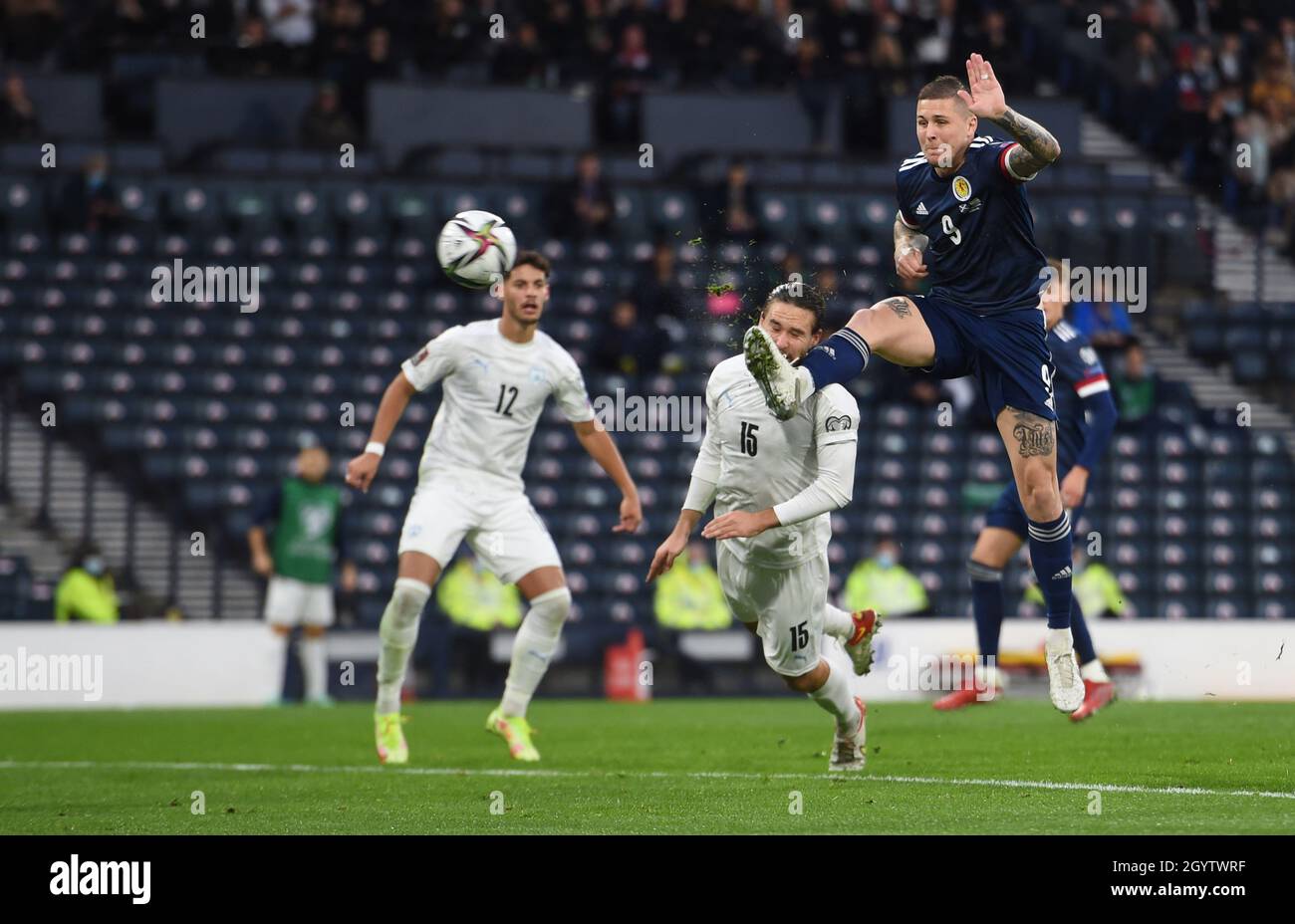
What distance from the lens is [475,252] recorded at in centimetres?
970

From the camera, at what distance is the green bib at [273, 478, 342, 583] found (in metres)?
16.8

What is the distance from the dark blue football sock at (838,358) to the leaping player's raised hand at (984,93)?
0.96m

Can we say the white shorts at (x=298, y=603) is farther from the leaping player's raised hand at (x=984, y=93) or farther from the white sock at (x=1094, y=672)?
the leaping player's raised hand at (x=984, y=93)

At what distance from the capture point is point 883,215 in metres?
21.7

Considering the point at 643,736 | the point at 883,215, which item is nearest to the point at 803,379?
the point at 643,736

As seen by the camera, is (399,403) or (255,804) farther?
(399,403)

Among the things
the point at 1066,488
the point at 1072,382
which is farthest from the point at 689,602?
the point at 1066,488

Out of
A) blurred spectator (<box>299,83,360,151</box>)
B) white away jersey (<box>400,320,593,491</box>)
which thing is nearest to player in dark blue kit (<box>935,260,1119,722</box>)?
white away jersey (<box>400,320,593,491</box>)

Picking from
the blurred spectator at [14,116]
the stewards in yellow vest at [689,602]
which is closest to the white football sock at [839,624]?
the stewards in yellow vest at [689,602]

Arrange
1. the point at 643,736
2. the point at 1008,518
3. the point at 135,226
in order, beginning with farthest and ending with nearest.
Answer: the point at 135,226 < the point at 643,736 < the point at 1008,518

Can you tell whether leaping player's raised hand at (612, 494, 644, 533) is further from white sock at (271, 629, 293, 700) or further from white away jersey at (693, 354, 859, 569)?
white sock at (271, 629, 293, 700)

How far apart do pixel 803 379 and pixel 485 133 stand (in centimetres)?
1610

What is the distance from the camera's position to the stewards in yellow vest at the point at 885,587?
18.5 metres
